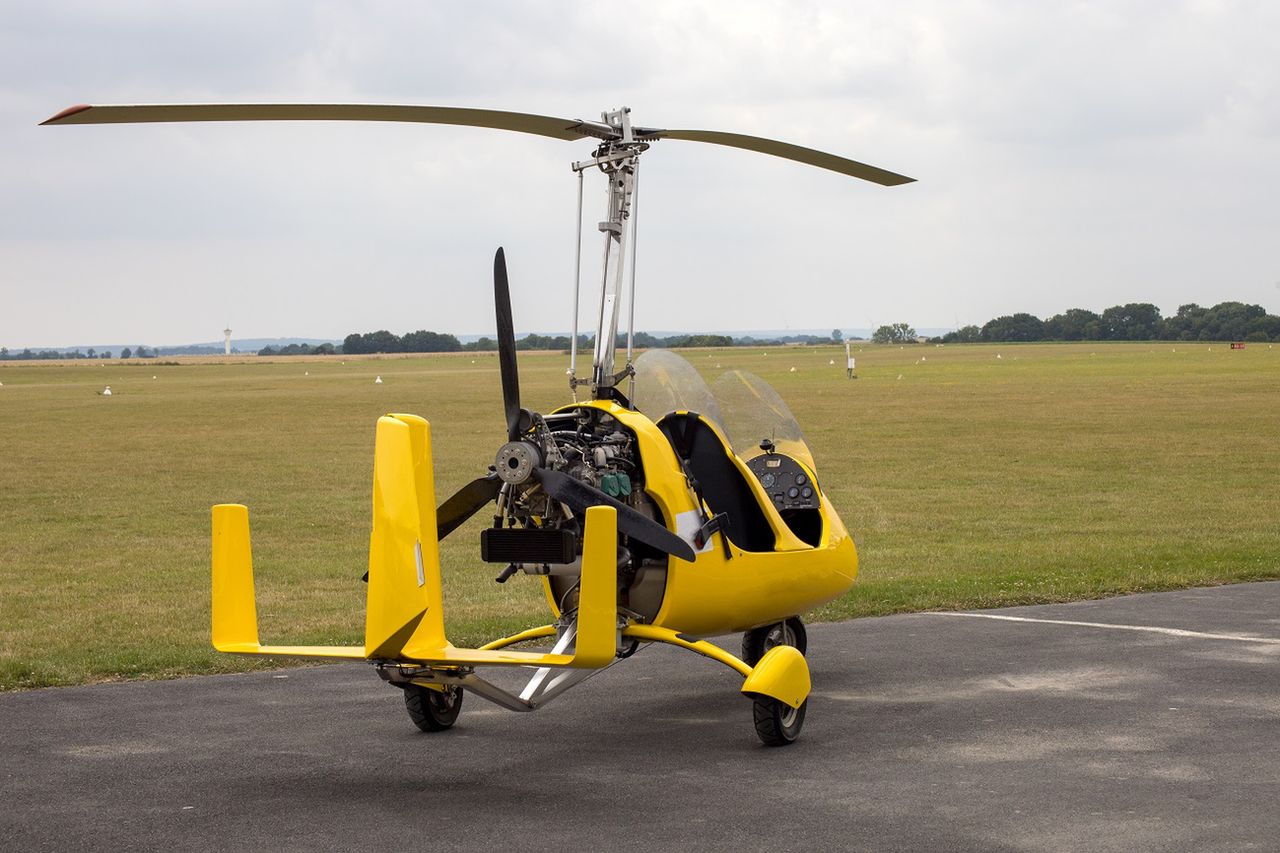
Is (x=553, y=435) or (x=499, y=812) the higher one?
(x=553, y=435)

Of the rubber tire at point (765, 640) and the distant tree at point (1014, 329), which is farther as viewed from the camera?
the distant tree at point (1014, 329)

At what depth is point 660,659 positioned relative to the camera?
9.74 metres

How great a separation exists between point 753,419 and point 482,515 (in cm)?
1145

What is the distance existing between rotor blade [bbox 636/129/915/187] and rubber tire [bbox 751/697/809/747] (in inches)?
120

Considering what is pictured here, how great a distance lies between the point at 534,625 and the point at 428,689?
3.63 m

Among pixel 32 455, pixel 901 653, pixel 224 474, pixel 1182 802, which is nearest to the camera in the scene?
pixel 1182 802

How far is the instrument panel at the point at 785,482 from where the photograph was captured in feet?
29.9

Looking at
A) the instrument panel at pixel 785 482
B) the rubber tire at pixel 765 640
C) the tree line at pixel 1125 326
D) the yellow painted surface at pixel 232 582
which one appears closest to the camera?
the yellow painted surface at pixel 232 582

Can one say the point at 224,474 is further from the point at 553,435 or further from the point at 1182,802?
the point at 1182,802

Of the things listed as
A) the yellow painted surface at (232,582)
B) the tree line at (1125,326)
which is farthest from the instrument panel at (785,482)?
the tree line at (1125,326)

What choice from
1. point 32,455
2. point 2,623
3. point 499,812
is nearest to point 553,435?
point 499,812

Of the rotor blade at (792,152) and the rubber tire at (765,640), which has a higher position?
the rotor blade at (792,152)

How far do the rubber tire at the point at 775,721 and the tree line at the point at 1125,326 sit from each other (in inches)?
7285

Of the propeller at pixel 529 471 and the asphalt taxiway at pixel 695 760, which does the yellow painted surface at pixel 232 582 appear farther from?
the propeller at pixel 529 471
